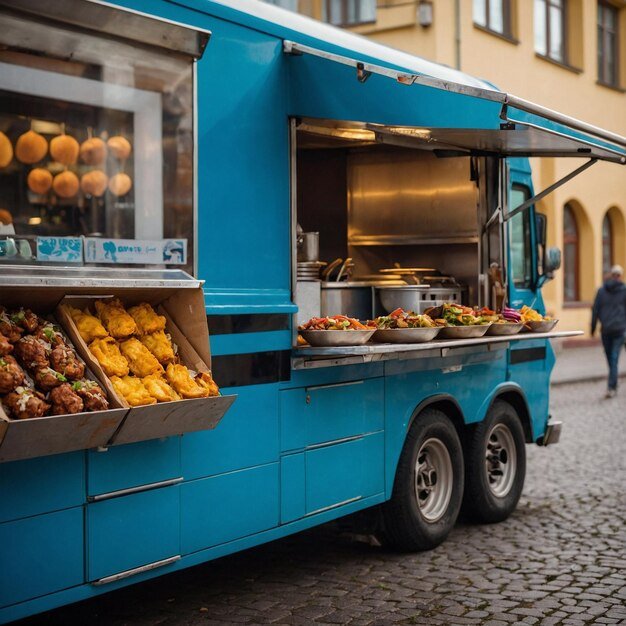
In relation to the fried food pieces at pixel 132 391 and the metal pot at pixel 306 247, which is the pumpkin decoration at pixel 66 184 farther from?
the metal pot at pixel 306 247

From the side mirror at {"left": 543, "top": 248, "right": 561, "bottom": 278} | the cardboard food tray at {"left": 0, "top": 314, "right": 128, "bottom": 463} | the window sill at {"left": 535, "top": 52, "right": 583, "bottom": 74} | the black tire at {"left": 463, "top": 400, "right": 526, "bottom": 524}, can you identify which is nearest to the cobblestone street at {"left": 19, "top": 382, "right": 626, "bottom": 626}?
the black tire at {"left": 463, "top": 400, "right": 526, "bottom": 524}

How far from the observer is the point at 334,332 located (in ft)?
17.5

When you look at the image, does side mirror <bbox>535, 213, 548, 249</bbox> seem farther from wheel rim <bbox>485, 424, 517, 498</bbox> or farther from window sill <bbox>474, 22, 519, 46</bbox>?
window sill <bbox>474, 22, 519, 46</bbox>

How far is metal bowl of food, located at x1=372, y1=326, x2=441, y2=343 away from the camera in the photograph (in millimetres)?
5742

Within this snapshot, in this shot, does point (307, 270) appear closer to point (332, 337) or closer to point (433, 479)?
point (332, 337)

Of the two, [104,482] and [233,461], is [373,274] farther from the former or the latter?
[104,482]

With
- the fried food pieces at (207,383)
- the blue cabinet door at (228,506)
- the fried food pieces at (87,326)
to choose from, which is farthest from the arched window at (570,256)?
the fried food pieces at (87,326)

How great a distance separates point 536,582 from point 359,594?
98 cm

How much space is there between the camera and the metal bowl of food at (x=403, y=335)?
5.74 meters

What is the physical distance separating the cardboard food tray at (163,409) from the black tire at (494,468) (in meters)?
3.02

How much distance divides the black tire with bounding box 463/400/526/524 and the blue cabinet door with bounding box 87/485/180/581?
299 centimetres

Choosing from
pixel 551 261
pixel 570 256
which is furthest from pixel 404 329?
pixel 570 256

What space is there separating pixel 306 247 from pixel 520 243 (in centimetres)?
246

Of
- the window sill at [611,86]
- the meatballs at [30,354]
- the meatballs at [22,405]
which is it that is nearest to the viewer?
the meatballs at [22,405]
